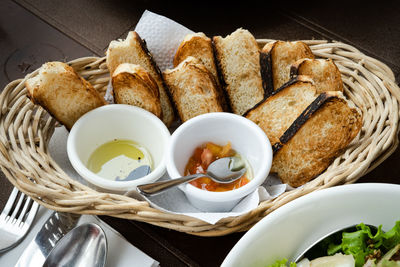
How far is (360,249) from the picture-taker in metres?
0.93

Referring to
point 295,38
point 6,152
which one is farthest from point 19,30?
point 295,38

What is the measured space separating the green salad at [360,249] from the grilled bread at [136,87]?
0.62 meters

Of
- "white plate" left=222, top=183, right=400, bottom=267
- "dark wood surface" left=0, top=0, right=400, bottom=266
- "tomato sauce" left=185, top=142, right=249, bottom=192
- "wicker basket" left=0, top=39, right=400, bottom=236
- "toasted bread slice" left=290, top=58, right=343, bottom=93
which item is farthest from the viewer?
"dark wood surface" left=0, top=0, right=400, bottom=266

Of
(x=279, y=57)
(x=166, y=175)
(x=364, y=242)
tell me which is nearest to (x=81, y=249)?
(x=166, y=175)

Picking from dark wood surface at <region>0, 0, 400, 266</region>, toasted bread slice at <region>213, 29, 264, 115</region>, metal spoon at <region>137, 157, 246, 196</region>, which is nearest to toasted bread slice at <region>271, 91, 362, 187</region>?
metal spoon at <region>137, 157, 246, 196</region>

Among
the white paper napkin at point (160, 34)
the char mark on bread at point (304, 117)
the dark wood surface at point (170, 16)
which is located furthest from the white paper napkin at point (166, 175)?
the dark wood surface at point (170, 16)

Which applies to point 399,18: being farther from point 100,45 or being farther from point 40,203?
point 40,203

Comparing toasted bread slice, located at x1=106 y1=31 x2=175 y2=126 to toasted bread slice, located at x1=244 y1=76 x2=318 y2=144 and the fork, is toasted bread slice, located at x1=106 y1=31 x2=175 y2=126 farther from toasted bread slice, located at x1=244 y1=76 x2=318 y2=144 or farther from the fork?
the fork

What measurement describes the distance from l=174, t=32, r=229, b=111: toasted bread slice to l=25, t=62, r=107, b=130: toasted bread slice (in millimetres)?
316

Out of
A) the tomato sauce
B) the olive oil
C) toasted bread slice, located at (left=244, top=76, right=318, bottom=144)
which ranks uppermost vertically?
toasted bread slice, located at (left=244, top=76, right=318, bottom=144)

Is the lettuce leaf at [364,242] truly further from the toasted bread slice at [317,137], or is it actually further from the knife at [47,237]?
the knife at [47,237]

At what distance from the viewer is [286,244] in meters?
0.95

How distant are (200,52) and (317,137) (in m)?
0.48

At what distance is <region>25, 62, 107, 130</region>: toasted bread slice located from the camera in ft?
4.16
